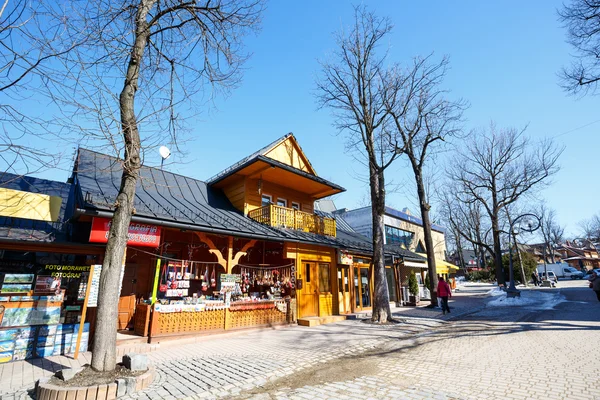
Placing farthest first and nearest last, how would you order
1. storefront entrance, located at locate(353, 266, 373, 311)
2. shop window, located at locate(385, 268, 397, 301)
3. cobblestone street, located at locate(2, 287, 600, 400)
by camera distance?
shop window, located at locate(385, 268, 397, 301) → storefront entrance, located at locate(353, 266, 373, 311) → cobblestone street, located at locate(2, 287, 600, 400)

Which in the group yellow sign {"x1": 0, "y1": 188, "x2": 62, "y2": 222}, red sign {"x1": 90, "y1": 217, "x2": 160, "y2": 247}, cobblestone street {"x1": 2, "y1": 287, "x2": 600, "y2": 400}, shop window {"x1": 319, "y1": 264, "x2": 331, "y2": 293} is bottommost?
cobblestone street {"x1": 2, "y1": 287, "x2": 600, "y2": 400}

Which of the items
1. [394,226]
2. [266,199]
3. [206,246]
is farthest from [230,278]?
[394,226]

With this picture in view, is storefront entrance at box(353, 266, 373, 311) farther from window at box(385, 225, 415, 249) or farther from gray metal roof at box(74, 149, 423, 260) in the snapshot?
window at box(385, 225, 415, 249)

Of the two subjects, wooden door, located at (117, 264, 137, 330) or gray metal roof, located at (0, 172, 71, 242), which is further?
wooden door, located at (117, 264, 137, 330)

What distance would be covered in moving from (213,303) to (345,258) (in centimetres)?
721

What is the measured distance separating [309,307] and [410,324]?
4212 mm

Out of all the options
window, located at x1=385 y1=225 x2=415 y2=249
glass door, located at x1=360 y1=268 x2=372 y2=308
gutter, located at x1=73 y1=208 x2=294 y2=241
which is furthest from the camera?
window, located at x1=385 y1=225 x2=415 y2=249

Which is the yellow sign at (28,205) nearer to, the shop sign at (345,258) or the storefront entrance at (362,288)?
the shop sign at (345,258)

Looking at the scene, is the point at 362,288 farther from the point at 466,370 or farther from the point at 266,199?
the point at 466,370

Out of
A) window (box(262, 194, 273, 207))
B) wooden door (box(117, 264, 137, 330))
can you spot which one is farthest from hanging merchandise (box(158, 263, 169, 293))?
window (box(262, 194, 273, 207))

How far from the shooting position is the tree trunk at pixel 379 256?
469 inches

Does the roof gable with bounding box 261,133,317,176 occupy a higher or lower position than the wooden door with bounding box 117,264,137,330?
higher

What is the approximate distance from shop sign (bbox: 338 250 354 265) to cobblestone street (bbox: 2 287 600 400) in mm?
4439

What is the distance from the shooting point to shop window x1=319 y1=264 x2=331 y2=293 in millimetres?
13973
